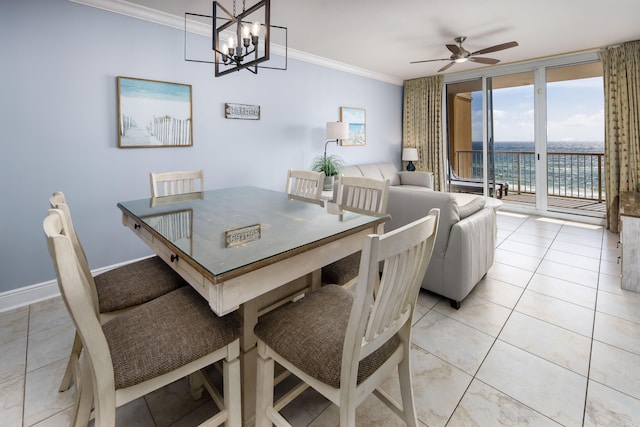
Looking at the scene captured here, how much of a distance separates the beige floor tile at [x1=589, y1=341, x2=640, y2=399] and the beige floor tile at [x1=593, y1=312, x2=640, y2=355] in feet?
0.21

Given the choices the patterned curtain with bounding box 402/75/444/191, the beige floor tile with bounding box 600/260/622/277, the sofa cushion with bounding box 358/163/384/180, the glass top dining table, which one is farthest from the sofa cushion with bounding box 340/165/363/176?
the beige floor tile with bounding box 600/260/622/277

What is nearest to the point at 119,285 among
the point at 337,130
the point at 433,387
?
the point at 433,387

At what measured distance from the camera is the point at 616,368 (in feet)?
5.38

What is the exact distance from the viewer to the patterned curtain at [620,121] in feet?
12.8

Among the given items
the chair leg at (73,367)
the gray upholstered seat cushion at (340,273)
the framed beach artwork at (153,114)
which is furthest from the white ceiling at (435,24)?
the chair leg at (73,367)

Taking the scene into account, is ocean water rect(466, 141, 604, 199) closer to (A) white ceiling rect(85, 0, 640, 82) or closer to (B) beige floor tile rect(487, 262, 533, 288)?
(A) white ceiling rect(85, 0, 640, 82)

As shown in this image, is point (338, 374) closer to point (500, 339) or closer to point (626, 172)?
point (500, 339)

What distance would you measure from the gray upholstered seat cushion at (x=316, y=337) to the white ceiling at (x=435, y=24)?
2634 millimetres

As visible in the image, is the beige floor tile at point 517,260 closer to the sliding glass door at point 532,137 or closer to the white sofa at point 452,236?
the white sofa at point 452,236

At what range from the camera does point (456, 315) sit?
2.20m

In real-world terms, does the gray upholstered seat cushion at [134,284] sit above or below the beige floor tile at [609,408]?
above

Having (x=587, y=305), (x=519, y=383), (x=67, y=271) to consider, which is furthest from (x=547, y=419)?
(x=67, y=271)

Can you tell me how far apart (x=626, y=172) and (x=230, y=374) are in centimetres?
529

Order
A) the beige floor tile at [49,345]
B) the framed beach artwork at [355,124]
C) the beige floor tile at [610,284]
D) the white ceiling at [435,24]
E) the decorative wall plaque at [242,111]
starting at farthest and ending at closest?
the framed beach artwork at [355,124] → the decorative wall plaque at [242,111] → the white ceiling at [435,24] → the beige floor tile at [610,284] → the beige floor tile at [49,345]
